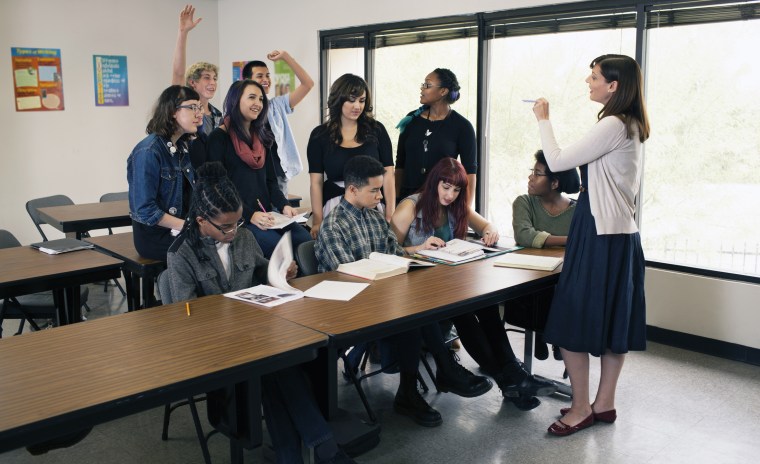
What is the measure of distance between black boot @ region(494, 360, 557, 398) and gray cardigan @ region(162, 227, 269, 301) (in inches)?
48.1

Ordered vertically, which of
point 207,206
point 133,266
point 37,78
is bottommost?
point 133,266

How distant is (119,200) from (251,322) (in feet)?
12.0

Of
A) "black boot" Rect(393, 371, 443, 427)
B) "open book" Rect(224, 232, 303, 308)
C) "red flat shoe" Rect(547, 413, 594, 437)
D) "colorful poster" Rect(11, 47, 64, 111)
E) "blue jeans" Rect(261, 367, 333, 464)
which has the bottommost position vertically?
"red flat shoe" Rect(547, 413, 594, 437)

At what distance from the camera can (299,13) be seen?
6.37 meters

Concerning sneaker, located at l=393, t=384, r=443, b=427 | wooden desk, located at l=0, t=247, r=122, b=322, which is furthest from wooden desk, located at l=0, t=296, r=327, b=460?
sneaker, located at l=393, t=384, r=443, b=427

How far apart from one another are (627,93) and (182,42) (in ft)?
9.70

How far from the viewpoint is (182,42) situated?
4625 millimetres

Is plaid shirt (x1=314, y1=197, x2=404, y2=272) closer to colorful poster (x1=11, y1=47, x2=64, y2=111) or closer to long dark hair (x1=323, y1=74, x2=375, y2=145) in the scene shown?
long dark hair (x1=323, y1=74, x2=375, y2=145)

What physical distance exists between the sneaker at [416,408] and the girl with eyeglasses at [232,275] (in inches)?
31.3

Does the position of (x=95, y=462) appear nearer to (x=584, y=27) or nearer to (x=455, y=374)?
(x=455, y=374)

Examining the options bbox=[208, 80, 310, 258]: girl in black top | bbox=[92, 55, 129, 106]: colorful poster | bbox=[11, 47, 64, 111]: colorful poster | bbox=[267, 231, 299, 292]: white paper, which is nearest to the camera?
bbox=[267, 231, 299, 292]: white paper

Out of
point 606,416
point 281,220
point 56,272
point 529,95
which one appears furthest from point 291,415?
point 529,95

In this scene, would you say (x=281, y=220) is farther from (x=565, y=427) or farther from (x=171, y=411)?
(x=565, y=427)

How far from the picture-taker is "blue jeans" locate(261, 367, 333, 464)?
2383 millimetres
